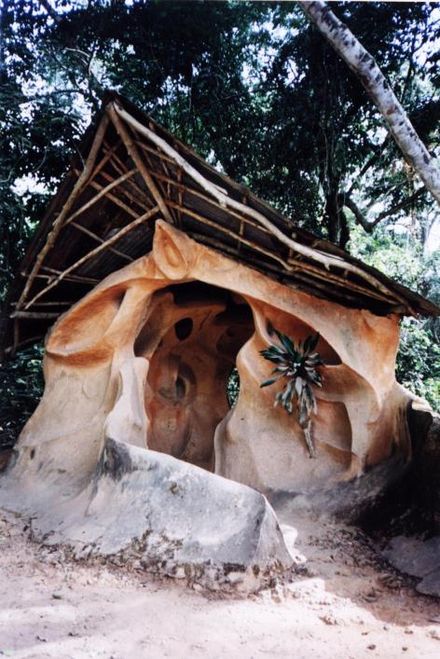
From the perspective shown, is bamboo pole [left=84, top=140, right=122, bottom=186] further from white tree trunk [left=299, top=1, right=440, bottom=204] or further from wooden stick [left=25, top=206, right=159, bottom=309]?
white tree trunk [left=299, top=1, right=440, bottom=204]

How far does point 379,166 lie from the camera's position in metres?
10.2

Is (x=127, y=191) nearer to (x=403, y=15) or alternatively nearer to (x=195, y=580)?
(x=195, y=580)

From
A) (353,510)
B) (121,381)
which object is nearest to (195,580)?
(353,510)

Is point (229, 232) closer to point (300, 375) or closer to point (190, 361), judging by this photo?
point (300, 375)

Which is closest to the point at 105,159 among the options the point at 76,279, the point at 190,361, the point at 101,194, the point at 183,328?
the point at 101,194

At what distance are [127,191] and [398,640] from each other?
216 inches

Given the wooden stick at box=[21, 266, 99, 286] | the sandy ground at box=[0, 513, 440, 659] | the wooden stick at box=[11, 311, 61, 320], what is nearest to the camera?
the sandy ground at box=[0, 513, 440, 659]

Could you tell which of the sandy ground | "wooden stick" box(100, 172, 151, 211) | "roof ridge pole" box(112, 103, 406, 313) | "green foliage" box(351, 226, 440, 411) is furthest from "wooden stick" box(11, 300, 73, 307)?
"green foliage" box(351, 226, 440, 411)

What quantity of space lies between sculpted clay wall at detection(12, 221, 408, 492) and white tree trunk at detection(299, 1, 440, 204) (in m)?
1.75

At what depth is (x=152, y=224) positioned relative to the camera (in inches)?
277

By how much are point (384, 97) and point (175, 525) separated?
4.53 metres

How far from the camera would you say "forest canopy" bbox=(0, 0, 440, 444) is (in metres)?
8.53

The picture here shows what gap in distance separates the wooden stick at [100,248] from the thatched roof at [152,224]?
0.02 metres

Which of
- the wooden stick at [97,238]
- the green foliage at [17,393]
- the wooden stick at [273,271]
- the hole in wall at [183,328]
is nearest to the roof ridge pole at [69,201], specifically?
the wooden stick at [97,238]
